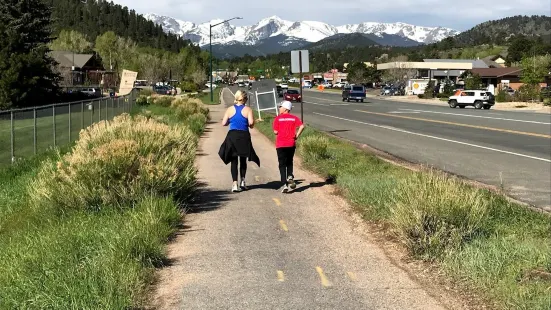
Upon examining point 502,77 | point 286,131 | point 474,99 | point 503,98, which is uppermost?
point 502,77

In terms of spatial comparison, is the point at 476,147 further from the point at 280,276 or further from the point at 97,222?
the point at 280,276

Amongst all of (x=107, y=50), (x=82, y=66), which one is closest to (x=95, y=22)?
(x=107, y=50)

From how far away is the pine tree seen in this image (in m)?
45.8

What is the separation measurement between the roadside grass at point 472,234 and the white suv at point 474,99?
44.1m

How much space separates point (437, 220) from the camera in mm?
6367

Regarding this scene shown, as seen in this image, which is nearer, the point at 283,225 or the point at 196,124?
the point at 283,225

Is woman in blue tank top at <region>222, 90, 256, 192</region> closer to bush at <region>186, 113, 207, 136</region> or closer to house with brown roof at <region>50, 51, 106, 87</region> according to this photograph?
bush at <region>186, 113, 207, 136</region>

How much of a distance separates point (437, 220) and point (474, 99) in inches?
1886

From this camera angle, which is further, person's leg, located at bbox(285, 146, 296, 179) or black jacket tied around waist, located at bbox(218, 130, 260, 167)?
person's leg, located at bbox(285, 146, 296, 179)

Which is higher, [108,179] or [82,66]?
[82,66]

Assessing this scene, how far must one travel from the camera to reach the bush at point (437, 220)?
619 centimetres

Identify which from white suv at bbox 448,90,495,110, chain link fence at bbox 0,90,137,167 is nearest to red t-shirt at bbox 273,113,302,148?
chain link fence at bbox 0,90,137,167

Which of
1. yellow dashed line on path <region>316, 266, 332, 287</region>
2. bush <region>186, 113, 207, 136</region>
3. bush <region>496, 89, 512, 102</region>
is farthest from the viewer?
bush <region>496, 89, 512, 102</region>

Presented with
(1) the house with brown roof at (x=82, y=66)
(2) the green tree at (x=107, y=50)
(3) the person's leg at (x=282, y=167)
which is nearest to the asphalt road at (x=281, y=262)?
(3) the person's leg at (x=282, y=167)
